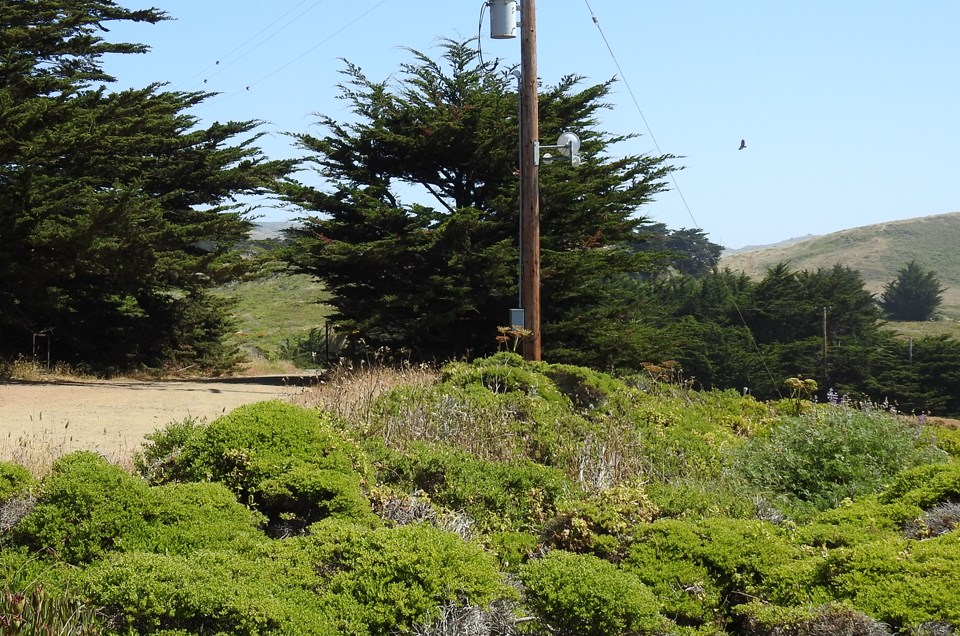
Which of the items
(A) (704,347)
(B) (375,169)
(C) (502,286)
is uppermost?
(B) (375,169)

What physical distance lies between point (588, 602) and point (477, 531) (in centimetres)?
139

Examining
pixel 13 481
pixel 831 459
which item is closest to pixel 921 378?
pixel 831 459

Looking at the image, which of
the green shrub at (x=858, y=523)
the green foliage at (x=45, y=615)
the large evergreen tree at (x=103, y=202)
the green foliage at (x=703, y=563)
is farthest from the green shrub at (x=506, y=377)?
the large evergreen tree at (x=103, y=202)

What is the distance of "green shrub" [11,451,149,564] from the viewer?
3785 mm

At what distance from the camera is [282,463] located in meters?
4.62

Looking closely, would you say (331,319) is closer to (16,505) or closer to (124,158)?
(124,158)

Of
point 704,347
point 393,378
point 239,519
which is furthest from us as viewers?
point 704,347

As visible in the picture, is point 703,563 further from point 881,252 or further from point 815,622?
point 881,252

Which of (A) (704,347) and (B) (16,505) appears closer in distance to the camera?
(B) (16,505)

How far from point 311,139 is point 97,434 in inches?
349

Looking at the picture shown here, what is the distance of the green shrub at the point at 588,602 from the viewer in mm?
3332

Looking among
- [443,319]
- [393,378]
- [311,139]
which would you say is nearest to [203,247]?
[311,139]

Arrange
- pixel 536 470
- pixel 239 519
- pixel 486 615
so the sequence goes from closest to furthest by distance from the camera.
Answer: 1. pixel 486 615
2. pixel 239 519
3. pixel 536 470

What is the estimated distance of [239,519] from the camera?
4.10m
